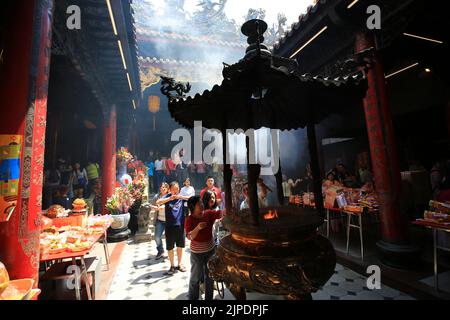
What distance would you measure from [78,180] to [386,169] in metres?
11.3

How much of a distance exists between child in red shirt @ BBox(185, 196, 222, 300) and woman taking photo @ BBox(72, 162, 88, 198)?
8169mm

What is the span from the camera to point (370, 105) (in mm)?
4867

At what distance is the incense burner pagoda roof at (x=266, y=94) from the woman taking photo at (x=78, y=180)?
9210 mm

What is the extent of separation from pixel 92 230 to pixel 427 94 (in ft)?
32.0

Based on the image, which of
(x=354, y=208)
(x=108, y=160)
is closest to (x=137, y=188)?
(x=108, y=160)

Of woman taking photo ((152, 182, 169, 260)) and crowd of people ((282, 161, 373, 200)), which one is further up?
crowd of people ((282, 161, 373, 200))

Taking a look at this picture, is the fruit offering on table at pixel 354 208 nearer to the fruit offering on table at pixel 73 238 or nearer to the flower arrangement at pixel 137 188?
the fruit offering on table at pixel 73 238

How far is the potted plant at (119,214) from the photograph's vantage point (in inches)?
307

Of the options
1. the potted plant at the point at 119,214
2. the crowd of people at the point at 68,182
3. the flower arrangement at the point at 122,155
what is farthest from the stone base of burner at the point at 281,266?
the flower arrangement at the point at 122,155

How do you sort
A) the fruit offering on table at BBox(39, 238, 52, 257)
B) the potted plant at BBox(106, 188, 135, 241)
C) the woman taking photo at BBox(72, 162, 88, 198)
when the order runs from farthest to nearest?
1. the woman taking photo at BBox(72, 162, 88, 198)
2. the potted plant at BBox(106, 188, 135, 241)
3. the fruit offering on table at BBox(39, 238, 52, 257)

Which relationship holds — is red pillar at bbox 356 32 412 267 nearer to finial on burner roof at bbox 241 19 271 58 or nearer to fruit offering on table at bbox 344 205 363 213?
fruit offering on table at bbox 344 205 363 213

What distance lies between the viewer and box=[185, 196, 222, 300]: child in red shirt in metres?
3.63

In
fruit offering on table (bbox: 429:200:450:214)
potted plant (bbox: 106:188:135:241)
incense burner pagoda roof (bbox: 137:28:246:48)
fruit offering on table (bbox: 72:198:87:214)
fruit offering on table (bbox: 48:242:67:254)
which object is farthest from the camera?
incense burner pagoda roof (bbox: 137:28:246:48)

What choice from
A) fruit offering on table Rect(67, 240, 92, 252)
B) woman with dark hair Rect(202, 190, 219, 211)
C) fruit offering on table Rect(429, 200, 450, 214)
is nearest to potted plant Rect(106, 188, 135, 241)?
fruit offering on table Rect(67, 240, 92, 252)
